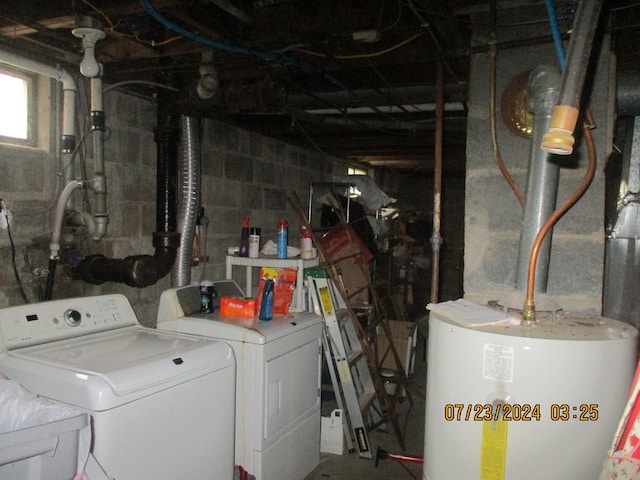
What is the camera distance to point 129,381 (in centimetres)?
162

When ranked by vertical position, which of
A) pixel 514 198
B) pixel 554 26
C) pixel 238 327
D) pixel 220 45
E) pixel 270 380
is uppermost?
pixel 220 45

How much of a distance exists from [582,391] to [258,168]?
3.32 m

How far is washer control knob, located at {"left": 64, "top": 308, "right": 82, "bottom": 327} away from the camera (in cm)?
202

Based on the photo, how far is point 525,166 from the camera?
1.89 metres

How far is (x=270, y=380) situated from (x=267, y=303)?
1.41ft

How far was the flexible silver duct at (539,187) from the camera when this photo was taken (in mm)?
1604

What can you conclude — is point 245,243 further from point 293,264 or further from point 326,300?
point 326,300

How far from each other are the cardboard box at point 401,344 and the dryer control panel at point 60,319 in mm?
2602

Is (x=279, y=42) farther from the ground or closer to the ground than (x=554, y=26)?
farther from the ground

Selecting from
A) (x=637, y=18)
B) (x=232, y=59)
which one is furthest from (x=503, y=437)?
(x=232, y=59)

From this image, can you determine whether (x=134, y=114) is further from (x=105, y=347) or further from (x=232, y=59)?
(x=105, y=347)

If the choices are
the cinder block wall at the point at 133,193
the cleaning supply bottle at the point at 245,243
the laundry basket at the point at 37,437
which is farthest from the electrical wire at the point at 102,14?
the laundry basket at the point at 37,437
